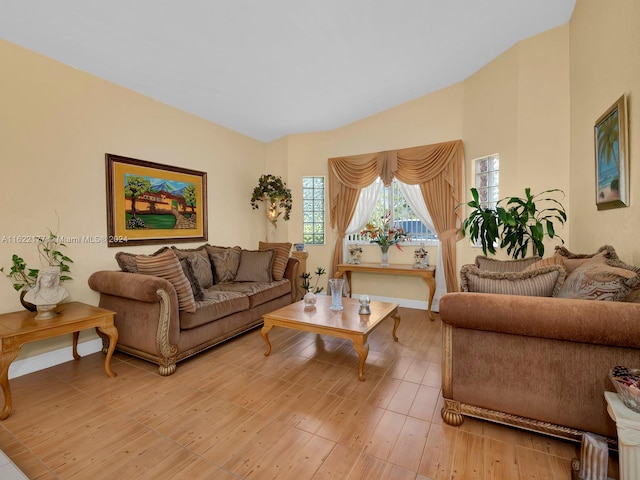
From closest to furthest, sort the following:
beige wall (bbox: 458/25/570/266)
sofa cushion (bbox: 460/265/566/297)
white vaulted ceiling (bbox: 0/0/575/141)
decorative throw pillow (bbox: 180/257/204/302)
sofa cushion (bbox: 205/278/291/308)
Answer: sofa cushion (bbox: 460/265/566/297) < white vaulted ceiling (bbox: 0/0/575/141) < decorative throw pillow (bbox: 180/257/204/302) < beige wall (bbox: 458/25/570/266) < sofa cushion (bbox: 205/278/291/308)

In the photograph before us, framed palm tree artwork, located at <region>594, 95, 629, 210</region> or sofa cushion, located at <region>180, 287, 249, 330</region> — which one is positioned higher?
framed palm tree artwork, located at <region>594, 95, 629, 210</region>

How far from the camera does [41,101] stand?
104 inches

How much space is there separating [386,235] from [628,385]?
333cm

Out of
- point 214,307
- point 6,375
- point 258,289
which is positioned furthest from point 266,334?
point 6,375

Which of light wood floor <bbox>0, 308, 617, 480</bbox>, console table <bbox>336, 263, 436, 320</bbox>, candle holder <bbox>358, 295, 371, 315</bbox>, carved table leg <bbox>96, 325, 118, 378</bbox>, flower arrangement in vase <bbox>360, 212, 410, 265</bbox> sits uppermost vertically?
flower arrangement in vase <bbox>360, 212, 410, 265</bbox>

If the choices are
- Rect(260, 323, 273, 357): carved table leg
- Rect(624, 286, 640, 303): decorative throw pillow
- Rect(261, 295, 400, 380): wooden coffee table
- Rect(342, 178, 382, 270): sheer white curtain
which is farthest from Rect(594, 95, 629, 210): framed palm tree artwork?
Rect(260, 323, 273, 357): carved table leg

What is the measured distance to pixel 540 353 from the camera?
160 centimetres

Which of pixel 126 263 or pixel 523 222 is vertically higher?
pixel 523 222

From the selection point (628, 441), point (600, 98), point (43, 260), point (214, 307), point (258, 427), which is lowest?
point (258, 427)

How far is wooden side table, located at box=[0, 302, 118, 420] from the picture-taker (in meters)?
1.93

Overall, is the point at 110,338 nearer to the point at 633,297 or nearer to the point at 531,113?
the point at 633,297

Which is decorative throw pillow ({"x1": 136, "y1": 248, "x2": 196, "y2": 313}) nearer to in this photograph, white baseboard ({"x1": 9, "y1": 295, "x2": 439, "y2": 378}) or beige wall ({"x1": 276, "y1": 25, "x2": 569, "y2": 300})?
white baseboard ({"x1": 9, "y1": 295, "x2": 439, "y2": 378})

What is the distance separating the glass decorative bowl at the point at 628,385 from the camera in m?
1.19

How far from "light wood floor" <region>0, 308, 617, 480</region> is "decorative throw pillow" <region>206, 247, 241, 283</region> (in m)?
1.32
